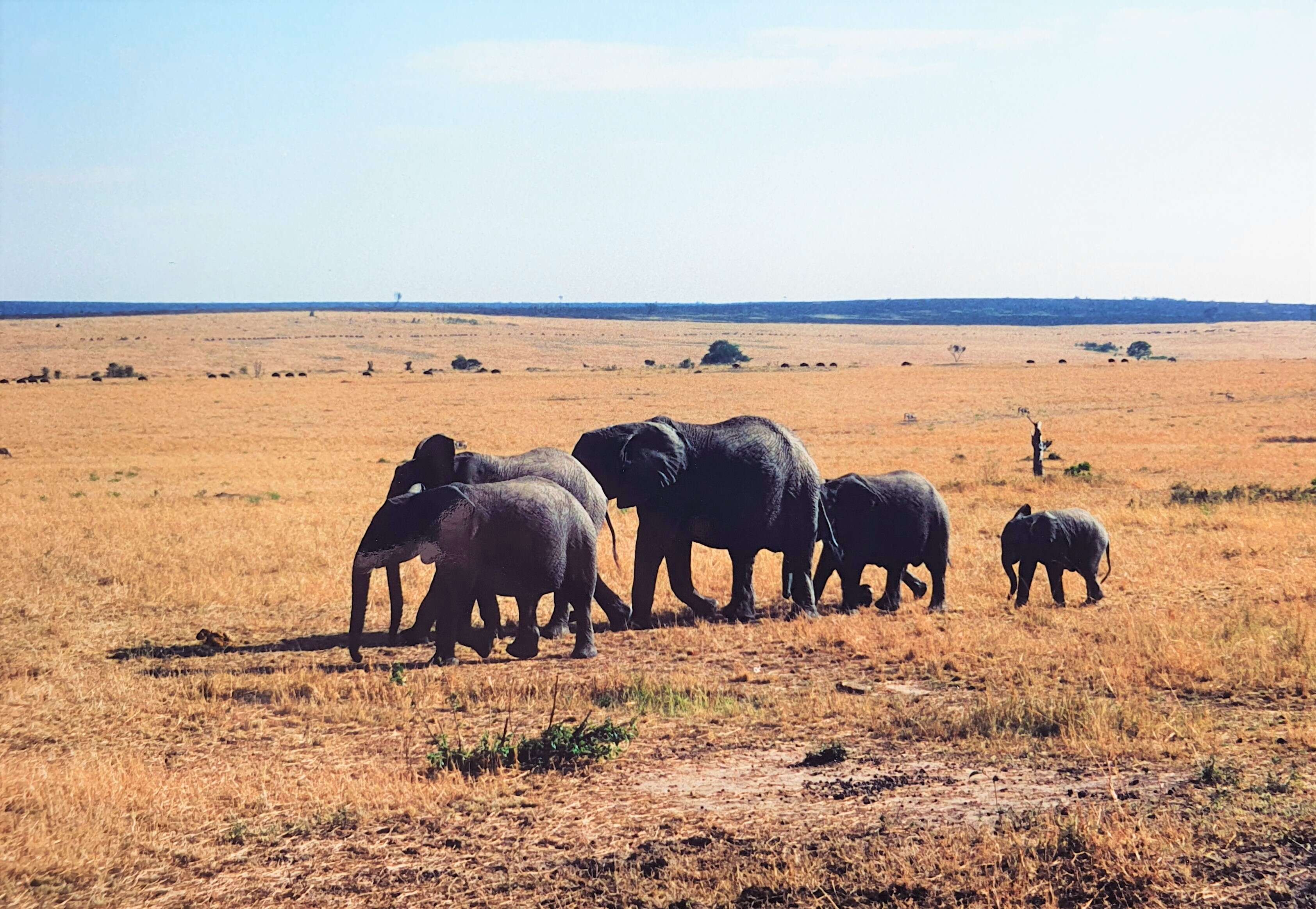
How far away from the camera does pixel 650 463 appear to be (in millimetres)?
13734

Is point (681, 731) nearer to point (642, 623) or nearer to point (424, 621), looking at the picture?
point (424, 621)

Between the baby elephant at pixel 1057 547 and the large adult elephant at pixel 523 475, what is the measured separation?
4.45 m

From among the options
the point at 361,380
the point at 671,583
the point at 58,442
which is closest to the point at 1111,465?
the point at 671,583

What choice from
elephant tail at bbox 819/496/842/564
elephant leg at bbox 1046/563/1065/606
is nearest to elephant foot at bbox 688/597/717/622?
elephant tail at bbox 819/496/842/564

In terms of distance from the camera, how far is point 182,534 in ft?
66.5

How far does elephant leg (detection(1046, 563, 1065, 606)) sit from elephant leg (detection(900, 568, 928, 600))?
57.4 inches

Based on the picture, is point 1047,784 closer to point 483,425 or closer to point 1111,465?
point 1111,465

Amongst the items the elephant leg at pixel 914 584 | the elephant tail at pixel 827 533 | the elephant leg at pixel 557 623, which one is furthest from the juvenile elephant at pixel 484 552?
the elephant leg at pixel 914 584

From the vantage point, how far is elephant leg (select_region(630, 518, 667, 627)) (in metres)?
13.7

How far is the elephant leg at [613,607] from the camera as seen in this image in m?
13.4

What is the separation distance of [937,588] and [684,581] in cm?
288

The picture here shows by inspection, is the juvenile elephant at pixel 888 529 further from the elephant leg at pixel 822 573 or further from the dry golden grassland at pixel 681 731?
the dry golden grassland at pixel 681 731

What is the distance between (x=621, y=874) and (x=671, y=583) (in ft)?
25.8

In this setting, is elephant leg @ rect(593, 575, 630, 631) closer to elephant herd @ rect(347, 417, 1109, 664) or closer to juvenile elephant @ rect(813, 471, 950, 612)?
elephant herd @ rect(347, 417, 1109, 664)
